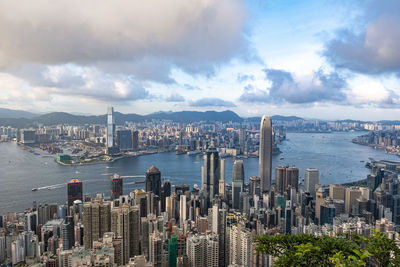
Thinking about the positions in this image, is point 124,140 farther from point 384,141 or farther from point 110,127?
point 384,141

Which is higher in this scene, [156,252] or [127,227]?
[127,227]

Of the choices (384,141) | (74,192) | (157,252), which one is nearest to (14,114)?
(74,192)

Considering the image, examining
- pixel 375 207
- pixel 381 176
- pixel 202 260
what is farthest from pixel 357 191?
pixel 202 260

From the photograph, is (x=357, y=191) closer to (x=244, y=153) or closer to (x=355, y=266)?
(x=355, y=266)

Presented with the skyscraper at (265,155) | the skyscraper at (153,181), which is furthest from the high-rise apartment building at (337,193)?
the skyscraper at (153,181)

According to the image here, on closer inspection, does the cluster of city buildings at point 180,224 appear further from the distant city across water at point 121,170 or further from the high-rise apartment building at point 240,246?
the distant city across water at point 121,170

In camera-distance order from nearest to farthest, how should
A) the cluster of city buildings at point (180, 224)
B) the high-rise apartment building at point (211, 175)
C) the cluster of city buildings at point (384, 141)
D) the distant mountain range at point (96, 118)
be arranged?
Result: the cluster of city buildings at point (180, 224) → the high-rise apartment building at point (211, 175) → the distant mountain range at point (96, 118) → the cluster of city buildings at point (384, 141)

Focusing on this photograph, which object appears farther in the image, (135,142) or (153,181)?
(135,142)
